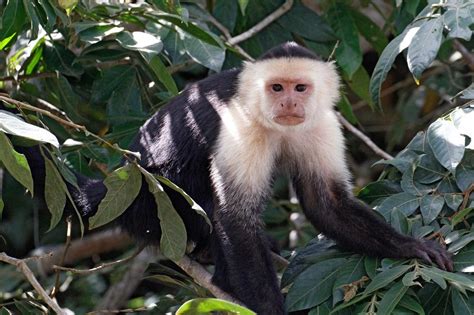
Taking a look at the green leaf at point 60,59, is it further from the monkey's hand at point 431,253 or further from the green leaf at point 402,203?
the monkey's hand at point 431,253

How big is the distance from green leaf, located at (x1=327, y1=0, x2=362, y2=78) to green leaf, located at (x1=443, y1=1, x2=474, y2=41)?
3.39ft

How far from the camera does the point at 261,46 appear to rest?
4.46 meters

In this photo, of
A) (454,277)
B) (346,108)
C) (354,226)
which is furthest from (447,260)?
(346,108)

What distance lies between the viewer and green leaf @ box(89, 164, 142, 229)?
264cm

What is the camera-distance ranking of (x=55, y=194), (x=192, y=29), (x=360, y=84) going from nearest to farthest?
(x=55, y=194)
(x=192, y=29)
(x=360, y=84)

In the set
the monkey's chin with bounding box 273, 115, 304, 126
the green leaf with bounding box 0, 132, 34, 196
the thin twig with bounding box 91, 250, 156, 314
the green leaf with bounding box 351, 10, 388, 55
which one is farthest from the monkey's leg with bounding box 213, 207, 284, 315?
the thin twig with bounding box 91, 250, 156, 314

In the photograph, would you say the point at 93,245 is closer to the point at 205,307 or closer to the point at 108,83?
the point at 108,83

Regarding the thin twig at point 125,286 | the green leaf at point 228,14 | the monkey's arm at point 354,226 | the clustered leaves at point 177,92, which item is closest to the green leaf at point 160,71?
the clustered leaves at point 177,92

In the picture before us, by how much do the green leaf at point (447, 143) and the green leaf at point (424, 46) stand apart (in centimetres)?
21

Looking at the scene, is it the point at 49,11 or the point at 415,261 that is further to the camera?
the point at 49,11

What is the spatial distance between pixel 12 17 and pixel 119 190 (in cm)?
91

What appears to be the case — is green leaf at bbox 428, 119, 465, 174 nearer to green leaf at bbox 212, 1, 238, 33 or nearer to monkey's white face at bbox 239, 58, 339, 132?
monkey's white face at bbox 239, 58, 339, 132

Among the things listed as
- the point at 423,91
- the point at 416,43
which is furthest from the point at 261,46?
the point at 423,91

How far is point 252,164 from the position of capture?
11.1 ft
